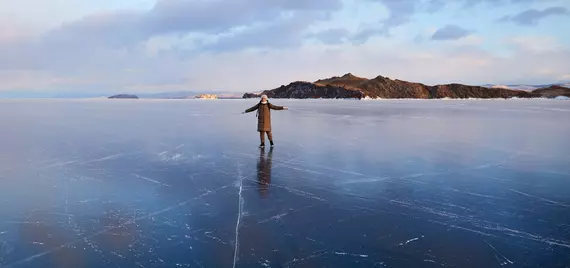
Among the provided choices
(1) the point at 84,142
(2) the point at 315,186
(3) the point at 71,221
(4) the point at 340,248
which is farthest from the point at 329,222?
(1) the point at 84,142

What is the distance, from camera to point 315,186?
253 inches

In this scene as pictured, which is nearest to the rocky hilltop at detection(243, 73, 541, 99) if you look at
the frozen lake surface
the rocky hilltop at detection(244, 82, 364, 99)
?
the rocky hilltop at detection(244, 82, 364, 99)

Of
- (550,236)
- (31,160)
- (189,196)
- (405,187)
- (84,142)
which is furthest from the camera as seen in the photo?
(84,142)

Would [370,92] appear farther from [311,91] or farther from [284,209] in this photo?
[284,209]

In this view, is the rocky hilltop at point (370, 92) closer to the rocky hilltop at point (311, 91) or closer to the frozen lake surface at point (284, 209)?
the rocky hilltop at point (311, 91)

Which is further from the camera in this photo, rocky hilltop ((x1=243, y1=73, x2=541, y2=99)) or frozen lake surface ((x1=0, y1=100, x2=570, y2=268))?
rocky hilltop ((x1=243, y1=73, x2=541, y2=99))


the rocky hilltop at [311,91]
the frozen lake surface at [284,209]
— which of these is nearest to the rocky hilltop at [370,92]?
the rocky hilltop at [311,91]

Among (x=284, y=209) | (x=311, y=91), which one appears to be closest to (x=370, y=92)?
(x=311, y=91)

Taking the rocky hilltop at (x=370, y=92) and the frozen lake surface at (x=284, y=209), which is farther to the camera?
the rocky hilltop at (x=370, y=92)

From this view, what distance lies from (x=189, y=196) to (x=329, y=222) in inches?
91.3

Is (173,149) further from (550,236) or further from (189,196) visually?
(550,236)

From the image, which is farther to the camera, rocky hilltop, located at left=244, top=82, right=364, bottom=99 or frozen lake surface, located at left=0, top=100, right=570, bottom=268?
rocky hilltop, located at left=244, top=82, right=364, bottom=99

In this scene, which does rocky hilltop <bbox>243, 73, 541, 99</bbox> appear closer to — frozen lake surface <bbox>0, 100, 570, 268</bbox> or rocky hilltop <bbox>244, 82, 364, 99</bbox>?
rocky hilltop <bbox>244, 82, 364, 99</bbox>

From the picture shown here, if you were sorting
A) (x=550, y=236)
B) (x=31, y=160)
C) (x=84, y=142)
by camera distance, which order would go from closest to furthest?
(x=550, y=236), (x=31, y=160), (x=84, y=142)
